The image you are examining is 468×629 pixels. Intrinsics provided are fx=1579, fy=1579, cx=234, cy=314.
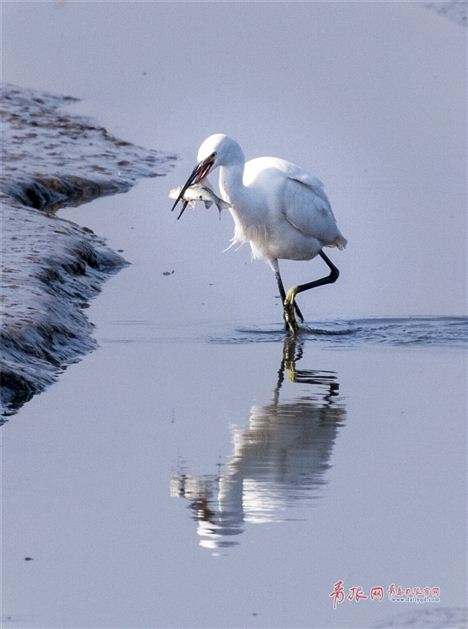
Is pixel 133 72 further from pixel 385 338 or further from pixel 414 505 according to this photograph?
pixel 414 505

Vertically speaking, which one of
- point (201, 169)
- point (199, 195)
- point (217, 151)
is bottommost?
point (199, 195)

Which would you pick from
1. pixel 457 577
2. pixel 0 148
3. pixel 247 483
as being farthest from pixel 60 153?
pixel 457 577

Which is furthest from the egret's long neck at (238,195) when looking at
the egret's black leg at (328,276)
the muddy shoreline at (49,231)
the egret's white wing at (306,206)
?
the muddy shoreline at (49,231)

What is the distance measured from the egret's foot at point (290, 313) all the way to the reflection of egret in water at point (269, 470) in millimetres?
1382

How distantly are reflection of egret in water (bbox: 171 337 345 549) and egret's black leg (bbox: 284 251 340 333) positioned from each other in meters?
1.42

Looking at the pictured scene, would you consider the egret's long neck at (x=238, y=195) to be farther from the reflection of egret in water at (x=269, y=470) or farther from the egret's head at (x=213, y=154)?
the reflection of egret in water at (x=269, y=470)

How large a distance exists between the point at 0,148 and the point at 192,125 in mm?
2703

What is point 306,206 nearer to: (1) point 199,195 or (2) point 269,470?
(1) point 199,195

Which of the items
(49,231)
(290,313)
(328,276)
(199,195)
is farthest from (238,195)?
(49,231)

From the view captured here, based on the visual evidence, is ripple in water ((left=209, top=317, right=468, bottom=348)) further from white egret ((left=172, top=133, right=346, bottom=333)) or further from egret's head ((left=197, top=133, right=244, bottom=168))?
egret's head ((left=197, top=133, right=244, bottom=168))

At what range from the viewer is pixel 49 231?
36.0 feet

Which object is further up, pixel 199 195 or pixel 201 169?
pixel 201 169

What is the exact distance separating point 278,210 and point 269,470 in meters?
3.14

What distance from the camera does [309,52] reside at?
1862 centimetres
